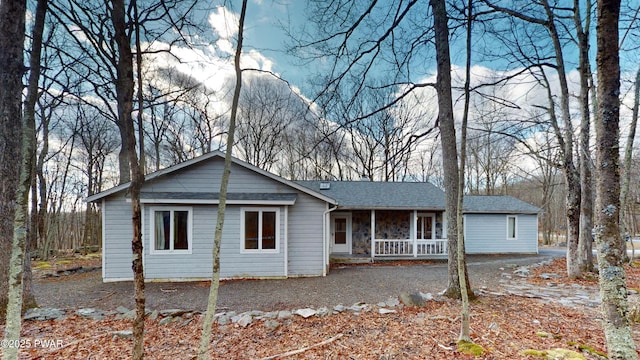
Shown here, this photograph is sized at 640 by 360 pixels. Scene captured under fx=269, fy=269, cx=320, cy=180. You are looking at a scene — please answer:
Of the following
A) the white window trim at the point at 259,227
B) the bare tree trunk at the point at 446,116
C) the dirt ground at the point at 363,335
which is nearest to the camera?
the dirt ground at the point at 363,335

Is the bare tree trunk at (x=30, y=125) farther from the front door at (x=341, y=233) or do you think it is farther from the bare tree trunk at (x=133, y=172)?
the front door at (x=341, y=233)

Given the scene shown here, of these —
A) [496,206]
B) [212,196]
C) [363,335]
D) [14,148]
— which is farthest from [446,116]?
[496,206]

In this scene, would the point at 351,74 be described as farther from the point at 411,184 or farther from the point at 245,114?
the point at 245,114

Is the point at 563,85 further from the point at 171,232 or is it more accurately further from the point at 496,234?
the point at 171,232

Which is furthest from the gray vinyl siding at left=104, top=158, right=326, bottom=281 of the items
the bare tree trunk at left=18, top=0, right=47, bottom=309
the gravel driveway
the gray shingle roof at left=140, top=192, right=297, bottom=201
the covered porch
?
the covered porch

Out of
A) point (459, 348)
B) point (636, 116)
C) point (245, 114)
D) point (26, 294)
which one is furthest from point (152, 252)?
point (636, 116)

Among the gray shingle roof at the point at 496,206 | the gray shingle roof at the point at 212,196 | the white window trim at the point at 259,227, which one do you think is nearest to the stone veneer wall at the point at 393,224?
the gray shingle roof at the point at 496,206

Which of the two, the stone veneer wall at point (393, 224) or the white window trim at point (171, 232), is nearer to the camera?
the white window trim at point (171, 232)

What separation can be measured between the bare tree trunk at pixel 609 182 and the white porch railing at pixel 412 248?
378 inches

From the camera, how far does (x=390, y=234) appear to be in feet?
41.5

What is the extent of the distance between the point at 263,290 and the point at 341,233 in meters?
6.30

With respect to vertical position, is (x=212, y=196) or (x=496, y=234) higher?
(x=212, y=196)

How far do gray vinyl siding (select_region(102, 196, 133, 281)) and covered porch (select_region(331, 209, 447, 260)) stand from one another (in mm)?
7535

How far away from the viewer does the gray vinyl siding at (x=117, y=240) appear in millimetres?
7637
